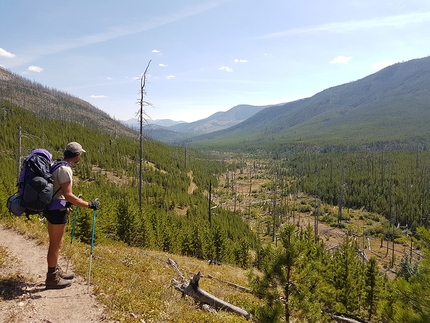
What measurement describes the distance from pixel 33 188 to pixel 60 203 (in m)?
0.64

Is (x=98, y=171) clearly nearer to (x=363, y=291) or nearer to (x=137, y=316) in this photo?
(x=363, y=291)

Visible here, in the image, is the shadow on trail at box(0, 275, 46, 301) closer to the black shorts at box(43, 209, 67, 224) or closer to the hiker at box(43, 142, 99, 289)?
the hiker at box(43, 142, 99, 289)

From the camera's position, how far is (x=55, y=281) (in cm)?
617

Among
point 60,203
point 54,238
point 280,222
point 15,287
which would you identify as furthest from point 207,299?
point 280,222

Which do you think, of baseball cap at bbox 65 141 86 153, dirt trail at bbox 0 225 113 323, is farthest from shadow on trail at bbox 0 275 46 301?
baseball cap at bbox 65 141 86 153

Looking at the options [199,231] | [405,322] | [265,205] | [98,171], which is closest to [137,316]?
[405,322]

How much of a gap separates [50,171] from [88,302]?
2933 mm

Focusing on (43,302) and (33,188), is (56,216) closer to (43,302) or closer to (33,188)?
(33,188)

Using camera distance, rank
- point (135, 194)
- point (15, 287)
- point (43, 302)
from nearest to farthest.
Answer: point (43, 302) < point (15, 287) < point (135, 194)

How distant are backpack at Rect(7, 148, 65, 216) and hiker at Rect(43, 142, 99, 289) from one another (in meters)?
0.21

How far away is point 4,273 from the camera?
Answer: 673 cm

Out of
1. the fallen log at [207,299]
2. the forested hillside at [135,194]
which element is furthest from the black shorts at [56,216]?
the forested hillside at [135,194]

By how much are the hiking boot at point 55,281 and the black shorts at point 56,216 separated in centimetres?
134

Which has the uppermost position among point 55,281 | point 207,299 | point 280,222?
point 55,281
